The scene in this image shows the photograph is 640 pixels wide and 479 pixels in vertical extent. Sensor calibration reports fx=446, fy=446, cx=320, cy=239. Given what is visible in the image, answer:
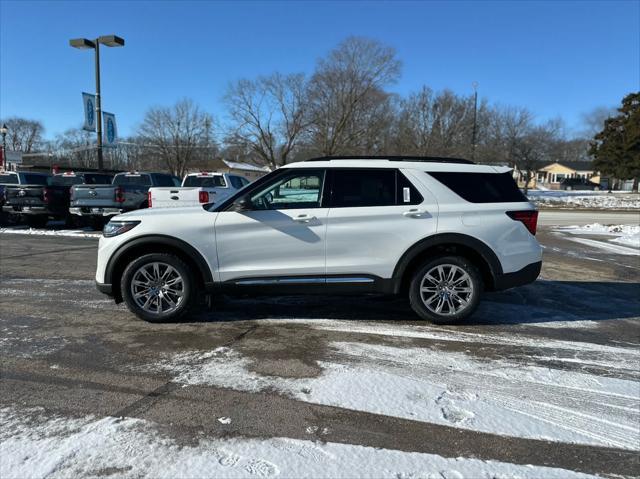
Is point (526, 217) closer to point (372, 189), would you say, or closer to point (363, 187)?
point (372, 189)

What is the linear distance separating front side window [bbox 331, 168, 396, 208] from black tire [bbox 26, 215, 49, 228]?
14106mm

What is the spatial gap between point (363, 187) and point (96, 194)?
35.5 feet

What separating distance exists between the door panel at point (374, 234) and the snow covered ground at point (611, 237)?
8352 mm

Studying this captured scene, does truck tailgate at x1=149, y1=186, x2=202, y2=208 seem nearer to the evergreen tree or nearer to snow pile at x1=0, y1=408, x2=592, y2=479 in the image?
snow pile at x1=0, y1=408, x2=592, y2=479

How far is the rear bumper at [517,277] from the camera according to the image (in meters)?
4.97

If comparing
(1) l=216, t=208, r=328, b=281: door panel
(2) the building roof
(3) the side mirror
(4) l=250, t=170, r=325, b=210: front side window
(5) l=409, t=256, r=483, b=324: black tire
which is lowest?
(5) l=409, t=256, r=483, b=324: black tire

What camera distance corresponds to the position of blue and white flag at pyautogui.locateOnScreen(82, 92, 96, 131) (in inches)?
687

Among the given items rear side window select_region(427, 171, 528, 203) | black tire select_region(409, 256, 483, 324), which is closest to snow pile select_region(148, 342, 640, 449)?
black tire select_region(409, 256, 483, 324)

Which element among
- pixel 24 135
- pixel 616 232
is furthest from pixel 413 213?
pixel 24 135

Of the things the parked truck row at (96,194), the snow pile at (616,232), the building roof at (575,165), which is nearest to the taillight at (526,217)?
the parked truck row at (96,194)

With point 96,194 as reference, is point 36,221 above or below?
below

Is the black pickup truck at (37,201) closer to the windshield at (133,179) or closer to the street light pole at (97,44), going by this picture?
the windshield at (133,179)

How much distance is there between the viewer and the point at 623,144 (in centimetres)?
4844

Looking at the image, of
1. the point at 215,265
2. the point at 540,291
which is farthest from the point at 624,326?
the point at 215,265
